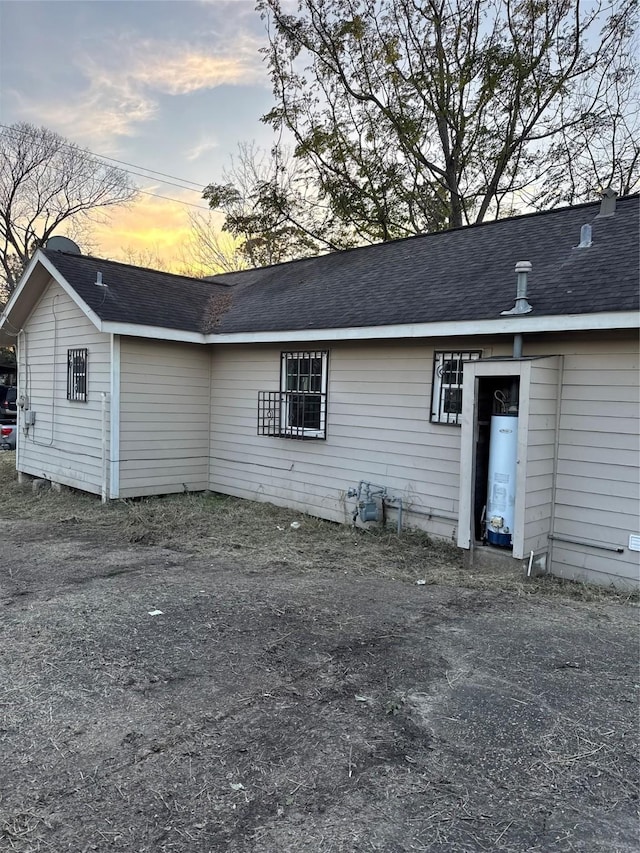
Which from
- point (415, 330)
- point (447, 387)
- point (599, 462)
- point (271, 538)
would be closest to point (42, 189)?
point (271, 538)

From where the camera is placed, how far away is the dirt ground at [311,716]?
2053 mm

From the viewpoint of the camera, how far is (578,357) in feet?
16.8

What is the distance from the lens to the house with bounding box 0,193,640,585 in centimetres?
500

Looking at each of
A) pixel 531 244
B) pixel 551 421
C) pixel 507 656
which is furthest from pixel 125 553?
pixel 531 244

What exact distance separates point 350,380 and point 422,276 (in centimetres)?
157

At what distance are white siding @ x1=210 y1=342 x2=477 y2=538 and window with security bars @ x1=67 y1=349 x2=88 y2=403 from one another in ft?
6.31

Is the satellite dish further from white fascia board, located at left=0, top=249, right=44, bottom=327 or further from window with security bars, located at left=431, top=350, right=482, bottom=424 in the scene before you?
window with security bars, located at left=431, top=350, right=482, bottom=424

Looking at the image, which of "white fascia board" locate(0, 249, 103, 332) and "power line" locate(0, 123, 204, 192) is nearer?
"white fascia board" locate(0, 249, 103, 332)

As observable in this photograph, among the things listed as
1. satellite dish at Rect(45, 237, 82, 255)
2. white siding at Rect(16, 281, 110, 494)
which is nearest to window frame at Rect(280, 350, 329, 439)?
white siding at Rect(16, 281, 110, 494)

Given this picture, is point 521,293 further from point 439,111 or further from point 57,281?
point 439,111

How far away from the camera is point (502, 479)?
5.13 meters

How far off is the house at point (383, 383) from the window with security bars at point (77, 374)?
0.04 meters

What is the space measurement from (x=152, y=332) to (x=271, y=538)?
11.3ft

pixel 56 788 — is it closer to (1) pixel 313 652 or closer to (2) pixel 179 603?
(1) pixel 313 652
